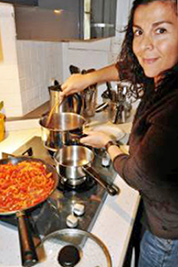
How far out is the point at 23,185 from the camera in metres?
0.89

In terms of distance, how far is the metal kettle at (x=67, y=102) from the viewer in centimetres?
133

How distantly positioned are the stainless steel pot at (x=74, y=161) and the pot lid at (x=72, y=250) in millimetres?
204

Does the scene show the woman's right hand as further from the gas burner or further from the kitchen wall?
the gas burner

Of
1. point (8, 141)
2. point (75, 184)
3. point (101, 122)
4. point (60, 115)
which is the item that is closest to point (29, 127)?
point (8, 141)

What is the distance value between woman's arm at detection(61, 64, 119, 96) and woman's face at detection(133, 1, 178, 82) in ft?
1.75

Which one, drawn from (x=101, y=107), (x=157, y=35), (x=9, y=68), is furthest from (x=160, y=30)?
(x=101, y=107)

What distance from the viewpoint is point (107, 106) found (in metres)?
1.75

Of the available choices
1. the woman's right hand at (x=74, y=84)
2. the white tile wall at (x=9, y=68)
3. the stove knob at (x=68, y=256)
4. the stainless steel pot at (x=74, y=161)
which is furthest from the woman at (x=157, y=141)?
the white tile wall at (x=9, y=68)

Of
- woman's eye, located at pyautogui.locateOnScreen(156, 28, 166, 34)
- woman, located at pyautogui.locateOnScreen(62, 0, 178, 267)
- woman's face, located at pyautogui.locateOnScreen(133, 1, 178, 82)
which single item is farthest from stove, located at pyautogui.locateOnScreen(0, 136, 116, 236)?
woman's eye, located at pyautogui.locateOnScreen(156, 28, 166, 34)

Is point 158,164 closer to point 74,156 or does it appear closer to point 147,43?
point 147,43

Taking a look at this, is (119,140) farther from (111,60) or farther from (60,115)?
(111,60)

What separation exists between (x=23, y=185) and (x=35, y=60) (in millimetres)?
921

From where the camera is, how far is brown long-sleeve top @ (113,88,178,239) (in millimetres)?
641

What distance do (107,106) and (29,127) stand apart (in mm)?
557
